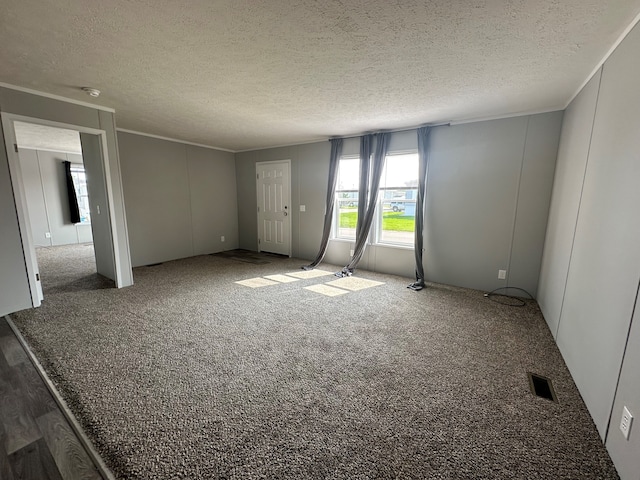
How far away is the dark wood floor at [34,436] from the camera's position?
1290 mm

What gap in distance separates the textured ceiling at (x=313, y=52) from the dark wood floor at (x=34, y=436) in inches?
94.1

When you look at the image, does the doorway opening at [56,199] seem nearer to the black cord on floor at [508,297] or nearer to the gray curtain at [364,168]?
the gray curtain at [364,168]

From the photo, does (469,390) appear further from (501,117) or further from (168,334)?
(501,117)

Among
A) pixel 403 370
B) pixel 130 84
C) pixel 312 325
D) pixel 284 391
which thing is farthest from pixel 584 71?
pixel 130 84

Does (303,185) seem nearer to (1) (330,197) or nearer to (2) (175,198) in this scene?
(1) (330,197)

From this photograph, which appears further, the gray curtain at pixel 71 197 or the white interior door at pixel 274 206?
the gray curtain at pixel 71 197

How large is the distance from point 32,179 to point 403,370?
29.0 ft

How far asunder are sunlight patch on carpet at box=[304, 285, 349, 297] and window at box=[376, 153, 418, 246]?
4.40 feet

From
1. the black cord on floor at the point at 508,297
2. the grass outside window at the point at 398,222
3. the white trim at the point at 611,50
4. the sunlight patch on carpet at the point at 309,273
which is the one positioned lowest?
the sunlight patch on carpet at the point at 309,273

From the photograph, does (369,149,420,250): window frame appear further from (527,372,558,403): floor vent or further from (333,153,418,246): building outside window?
(527,372,558,403): floor vent

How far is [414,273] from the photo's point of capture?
434cm

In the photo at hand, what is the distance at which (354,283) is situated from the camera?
413 centimetres

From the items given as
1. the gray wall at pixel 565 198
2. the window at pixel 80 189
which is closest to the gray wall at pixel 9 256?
the window at pixel 80 189

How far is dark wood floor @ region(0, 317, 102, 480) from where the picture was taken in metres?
1.29
